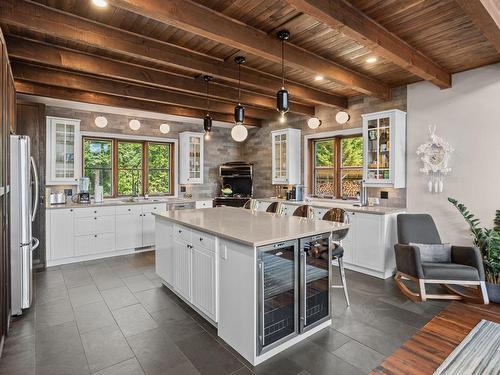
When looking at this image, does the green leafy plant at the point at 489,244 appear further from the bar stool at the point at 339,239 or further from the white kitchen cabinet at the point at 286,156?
the white kitchen cabinet at the point at 286,156

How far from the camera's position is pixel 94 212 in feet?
16.1

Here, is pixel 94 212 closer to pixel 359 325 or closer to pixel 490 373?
pixel 359 325

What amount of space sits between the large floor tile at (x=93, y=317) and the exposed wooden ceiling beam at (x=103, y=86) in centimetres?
279

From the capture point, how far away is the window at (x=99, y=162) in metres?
5.48

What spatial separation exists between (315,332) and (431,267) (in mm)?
1668

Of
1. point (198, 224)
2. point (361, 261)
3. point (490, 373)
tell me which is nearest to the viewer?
point (490, 373)

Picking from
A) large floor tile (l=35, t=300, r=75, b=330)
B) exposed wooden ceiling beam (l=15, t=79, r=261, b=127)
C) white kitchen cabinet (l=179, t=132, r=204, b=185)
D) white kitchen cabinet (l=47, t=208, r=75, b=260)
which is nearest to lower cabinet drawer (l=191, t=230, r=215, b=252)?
large floor tile (l=35, t=300, r=75, b=330)

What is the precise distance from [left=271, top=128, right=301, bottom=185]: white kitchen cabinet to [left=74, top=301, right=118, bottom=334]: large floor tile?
154 inches

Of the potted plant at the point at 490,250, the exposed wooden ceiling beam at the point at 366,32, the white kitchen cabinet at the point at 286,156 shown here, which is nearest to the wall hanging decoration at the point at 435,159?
the potted plant at the point at 490,250

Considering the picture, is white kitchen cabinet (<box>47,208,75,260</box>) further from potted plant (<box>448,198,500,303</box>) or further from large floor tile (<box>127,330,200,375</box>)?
potted plant (<box>448,198,500,303</box>)

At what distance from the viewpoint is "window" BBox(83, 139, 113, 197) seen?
18.0 feet

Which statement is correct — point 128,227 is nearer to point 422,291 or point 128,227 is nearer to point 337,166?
point 337,166

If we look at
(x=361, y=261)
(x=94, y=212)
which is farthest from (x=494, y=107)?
(x=94, y=212)

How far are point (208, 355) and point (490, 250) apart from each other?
3331 millimetres
